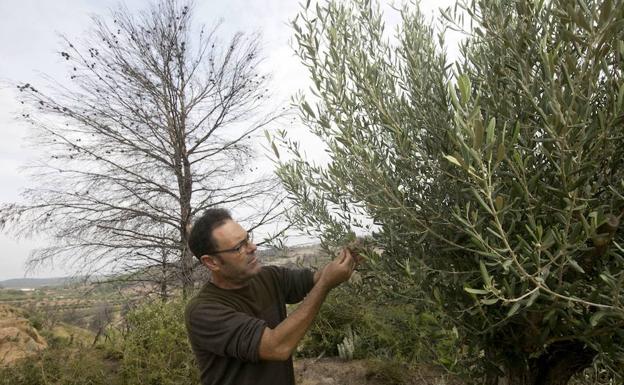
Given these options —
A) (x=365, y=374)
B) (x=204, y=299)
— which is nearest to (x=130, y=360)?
(x=365, y=374)

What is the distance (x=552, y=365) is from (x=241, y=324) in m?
1.93

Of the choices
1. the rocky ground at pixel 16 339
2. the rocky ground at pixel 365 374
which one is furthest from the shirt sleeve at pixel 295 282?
the rocky ground at pixel 16 339

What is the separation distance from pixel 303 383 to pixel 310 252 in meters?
3.42

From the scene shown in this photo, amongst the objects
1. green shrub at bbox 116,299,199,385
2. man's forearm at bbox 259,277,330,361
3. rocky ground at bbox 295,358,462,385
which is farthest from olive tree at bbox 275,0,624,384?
green shrub at bbox 116,299,199,385

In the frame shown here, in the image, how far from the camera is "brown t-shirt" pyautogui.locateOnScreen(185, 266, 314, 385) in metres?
2.79

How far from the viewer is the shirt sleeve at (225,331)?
2.73 metres

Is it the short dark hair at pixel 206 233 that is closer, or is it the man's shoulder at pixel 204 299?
the man's shoulder at pixel 204 299

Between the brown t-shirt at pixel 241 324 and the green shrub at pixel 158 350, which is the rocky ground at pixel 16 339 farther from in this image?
the brown t-shirt at pixel 241 324

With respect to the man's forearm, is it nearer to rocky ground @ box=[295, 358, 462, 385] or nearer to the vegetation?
rocky ground @ box=[295, 358, 462, 385]

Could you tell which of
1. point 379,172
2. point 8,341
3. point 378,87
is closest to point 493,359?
point 379,172

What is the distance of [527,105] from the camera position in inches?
89.2

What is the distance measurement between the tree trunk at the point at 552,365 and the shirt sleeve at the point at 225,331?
153cm

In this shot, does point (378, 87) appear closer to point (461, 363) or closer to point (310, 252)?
point (461, 363)

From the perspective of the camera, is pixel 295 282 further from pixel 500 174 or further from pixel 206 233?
pixel 500 174
